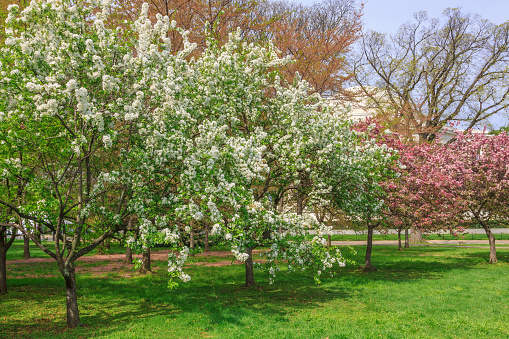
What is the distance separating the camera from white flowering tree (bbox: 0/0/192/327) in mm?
9656

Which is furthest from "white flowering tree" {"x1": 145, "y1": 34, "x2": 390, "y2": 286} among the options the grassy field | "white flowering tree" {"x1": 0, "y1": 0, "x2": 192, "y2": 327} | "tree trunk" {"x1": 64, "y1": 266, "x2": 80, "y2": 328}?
"tree trunk" {"x1": 64, "y1": 266, "x2": 80, "y2": 328}

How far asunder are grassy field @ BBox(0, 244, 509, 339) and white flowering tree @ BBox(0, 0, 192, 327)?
216cm

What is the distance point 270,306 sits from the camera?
1334 cm

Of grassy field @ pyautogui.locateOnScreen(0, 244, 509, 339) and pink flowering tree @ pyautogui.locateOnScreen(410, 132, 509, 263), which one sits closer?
grassy field @ pyautogui.locateOnScreen(0, 244, 509, 339)

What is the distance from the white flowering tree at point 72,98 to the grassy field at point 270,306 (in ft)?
7.09

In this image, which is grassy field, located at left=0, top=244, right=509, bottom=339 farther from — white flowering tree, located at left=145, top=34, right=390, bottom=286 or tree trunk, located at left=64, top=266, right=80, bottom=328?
white flowering tree, located at left=145, top=34, right=390, bottom=286

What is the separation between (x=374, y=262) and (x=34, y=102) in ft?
72.4

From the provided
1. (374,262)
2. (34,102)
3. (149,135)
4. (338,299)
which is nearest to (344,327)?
(338,299)

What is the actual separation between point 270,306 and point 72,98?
30.5 ft

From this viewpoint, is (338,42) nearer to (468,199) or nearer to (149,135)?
(468,199)

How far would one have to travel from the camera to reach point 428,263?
2438 centimetres

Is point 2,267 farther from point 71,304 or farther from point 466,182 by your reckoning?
point 466,182

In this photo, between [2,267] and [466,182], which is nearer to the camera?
[2,267]

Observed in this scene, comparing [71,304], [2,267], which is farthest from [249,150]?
[2,267]
